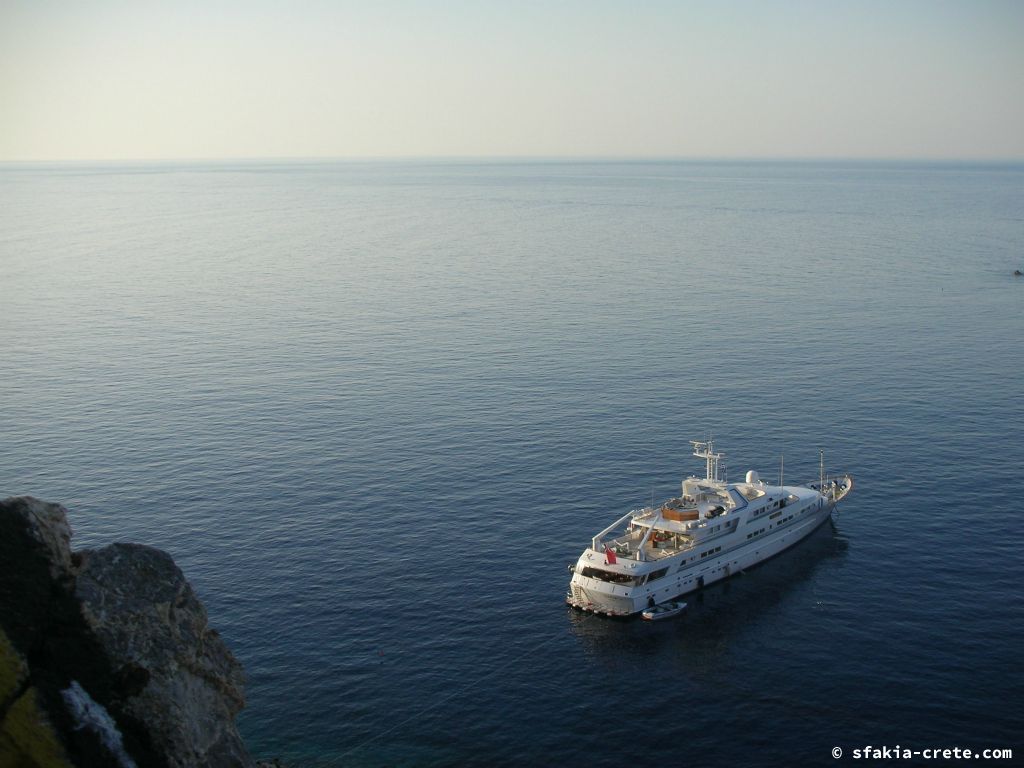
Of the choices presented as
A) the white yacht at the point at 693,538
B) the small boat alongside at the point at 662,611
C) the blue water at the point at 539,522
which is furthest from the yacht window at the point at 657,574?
the blue water at the point at 539,522

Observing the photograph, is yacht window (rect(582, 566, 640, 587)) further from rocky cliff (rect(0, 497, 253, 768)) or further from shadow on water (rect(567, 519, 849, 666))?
rocky cliff (rect(0, 497, 253, 768))

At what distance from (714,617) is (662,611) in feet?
16.6

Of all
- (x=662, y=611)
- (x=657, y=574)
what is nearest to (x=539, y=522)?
(x=657, y=574)

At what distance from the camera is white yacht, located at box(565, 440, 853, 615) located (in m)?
98.1

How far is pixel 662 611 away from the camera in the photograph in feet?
321

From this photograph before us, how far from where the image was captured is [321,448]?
13625 centimetres

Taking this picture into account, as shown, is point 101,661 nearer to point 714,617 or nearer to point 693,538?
point 714,617

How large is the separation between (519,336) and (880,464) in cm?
8369

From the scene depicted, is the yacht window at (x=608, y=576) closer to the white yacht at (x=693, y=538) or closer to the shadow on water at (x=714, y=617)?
the white yacht at (x=693, y=538)

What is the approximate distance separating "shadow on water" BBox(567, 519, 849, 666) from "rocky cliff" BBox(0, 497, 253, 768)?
131ft

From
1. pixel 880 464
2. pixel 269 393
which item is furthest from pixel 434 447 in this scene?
pixel 880 464

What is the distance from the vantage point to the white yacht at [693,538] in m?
98.1

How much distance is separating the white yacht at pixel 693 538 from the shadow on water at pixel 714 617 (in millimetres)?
1278

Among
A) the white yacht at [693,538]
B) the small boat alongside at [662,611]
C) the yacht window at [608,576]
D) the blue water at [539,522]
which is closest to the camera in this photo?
the blue water at [539,522]
